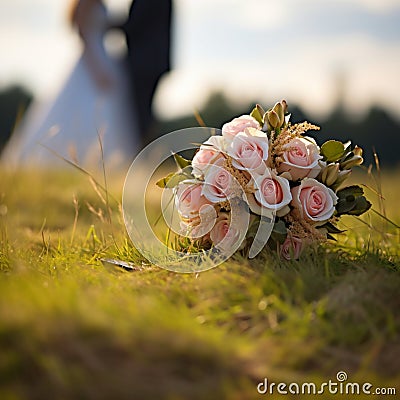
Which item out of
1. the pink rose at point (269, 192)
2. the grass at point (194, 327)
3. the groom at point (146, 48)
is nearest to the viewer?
the grass at point (194, 327)

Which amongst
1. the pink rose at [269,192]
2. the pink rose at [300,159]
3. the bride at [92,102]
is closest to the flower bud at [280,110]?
the pink rose at [300,159]

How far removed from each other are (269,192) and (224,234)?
0.75 ft

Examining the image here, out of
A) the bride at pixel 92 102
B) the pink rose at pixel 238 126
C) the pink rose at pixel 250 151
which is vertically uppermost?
the pink rose at pixel 238 126

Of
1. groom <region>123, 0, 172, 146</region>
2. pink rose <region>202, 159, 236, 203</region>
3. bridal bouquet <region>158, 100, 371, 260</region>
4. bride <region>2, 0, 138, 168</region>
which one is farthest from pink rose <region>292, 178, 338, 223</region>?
groom <region>123, 0, 172, 146</region>

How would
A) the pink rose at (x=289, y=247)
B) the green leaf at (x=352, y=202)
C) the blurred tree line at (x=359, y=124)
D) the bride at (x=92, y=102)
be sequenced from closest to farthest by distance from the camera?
the pink rose at (x=289, y=247) < the green leaf at (x=352, y=202) < the bride at (x=92, y=102) < the blurred tree line at (x=359, y=124)

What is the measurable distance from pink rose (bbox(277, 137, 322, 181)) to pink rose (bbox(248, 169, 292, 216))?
83mm

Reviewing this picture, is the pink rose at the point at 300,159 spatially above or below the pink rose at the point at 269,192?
above

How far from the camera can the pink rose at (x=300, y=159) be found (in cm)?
211

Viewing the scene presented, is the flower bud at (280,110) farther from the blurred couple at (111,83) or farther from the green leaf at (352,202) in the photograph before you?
the blurred couple at (111,83)

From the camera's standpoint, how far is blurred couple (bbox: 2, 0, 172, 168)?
20.0 feet

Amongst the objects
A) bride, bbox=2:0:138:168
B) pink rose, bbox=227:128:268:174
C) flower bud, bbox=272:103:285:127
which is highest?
flower bud, bbox=272:103:285:127

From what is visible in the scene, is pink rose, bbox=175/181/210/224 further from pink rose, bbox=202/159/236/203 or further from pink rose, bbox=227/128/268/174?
pink rose, bbox=227/128/268/174

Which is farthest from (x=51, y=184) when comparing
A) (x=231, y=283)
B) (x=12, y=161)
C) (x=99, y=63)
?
(x=231, y=283)

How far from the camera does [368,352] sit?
1.52 metres
